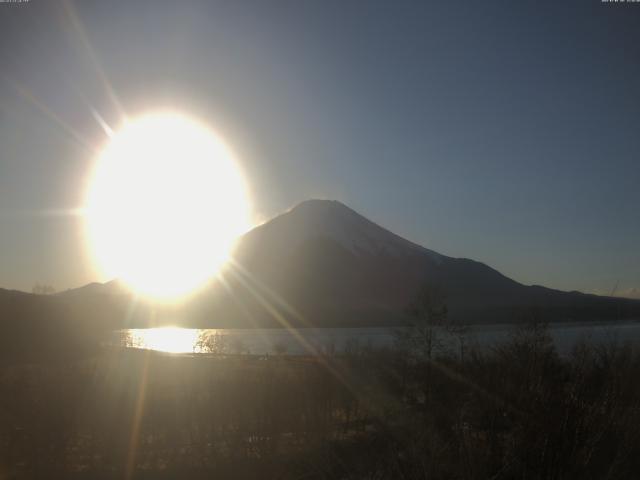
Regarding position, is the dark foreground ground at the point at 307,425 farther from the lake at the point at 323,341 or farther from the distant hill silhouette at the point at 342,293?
the distant hill silhouette at the point at 342,293

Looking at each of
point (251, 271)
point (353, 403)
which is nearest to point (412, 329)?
point (353, 403)

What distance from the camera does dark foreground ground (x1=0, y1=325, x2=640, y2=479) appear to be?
4.25 meters

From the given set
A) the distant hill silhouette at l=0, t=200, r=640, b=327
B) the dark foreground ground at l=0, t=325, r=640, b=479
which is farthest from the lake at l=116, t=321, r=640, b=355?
the distant hill silhouette at l=0, t=200, r=640, b=327

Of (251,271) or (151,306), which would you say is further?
(251,271)

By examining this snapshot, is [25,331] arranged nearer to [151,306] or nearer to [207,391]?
[207,391]

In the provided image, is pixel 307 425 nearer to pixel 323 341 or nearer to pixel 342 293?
pixel 323 341

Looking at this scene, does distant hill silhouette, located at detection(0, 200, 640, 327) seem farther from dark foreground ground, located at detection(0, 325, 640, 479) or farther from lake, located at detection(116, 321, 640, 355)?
dark foreground ground, located at detection(0, 325, 640, 479)

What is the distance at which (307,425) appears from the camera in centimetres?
1318

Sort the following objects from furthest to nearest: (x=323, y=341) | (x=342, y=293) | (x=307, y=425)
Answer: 1. (x=342, y=293)
2. (x=323, y=341)
3. (x=307, y=425)

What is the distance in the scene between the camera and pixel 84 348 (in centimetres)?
3086

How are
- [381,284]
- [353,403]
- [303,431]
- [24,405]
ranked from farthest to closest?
1. [381,284]
2. [353,403]
3. [303,431]
4. [24,405]

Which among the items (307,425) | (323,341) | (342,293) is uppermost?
(342,293)

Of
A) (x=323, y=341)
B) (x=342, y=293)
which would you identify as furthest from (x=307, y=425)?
(x=342, y=293)

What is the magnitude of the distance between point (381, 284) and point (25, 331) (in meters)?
153
